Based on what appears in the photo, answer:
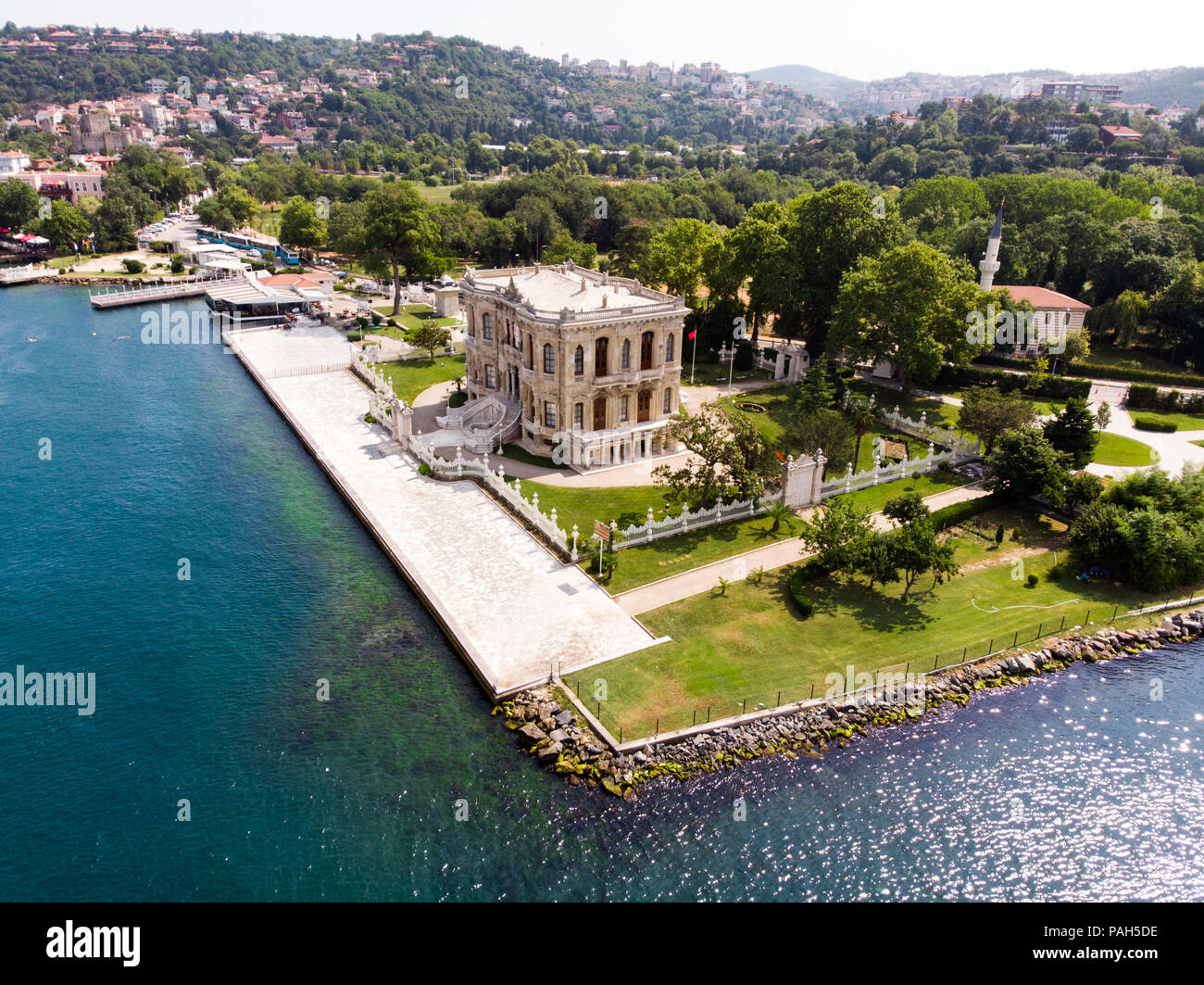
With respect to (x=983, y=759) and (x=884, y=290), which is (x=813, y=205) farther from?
(x=983, y=759)

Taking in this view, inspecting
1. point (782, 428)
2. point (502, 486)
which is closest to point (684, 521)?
point (502, 486)

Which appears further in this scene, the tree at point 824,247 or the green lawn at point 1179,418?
the tree at point 824,247

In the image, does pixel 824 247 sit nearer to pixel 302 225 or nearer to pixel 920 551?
pixel 920 551

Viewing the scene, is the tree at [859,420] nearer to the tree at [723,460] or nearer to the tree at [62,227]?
the tree at [723,460]

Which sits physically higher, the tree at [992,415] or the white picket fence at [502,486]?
the tree at [992,415]

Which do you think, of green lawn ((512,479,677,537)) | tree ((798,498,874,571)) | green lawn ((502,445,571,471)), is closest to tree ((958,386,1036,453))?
tree ((798,498,874,571))

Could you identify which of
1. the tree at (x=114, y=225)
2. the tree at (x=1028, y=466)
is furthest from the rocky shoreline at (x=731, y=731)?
the tree at (x=114, y=225)

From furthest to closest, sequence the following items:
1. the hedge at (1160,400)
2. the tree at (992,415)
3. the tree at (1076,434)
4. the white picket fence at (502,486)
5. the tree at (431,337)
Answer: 1. the tree at (431,337)
2. the hedge at (1160,400)
3. the tree at (992,415)
4. the tree at (1076,434)
5. the white picket fence at (502,486)
